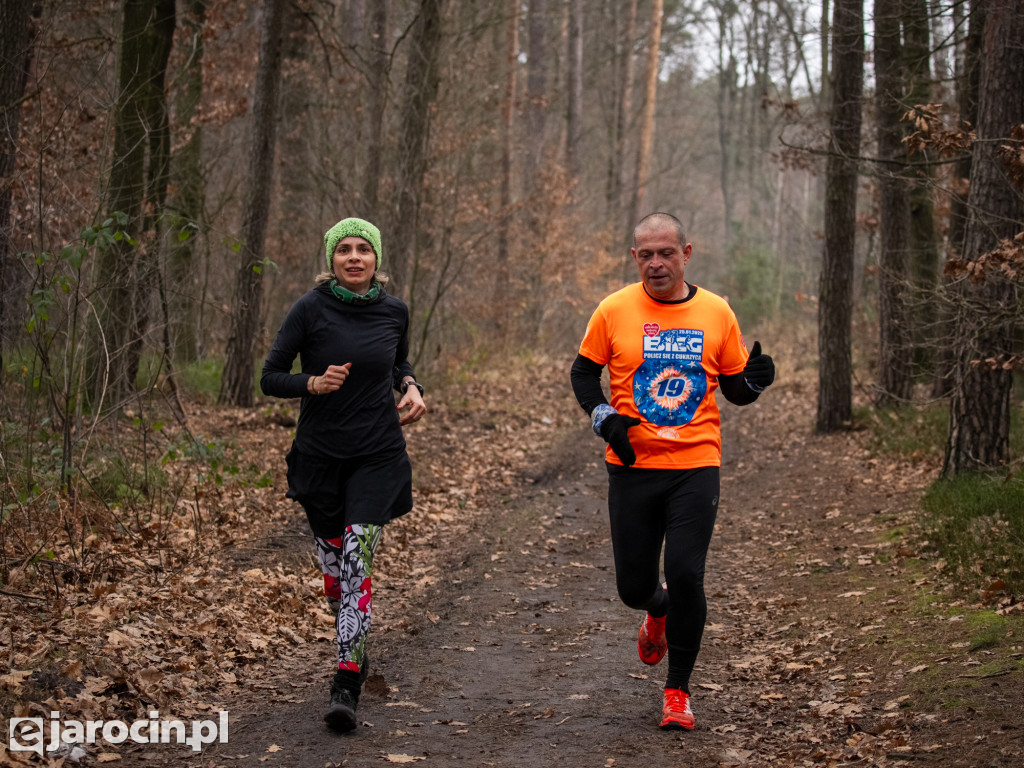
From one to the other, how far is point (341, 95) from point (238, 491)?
10.5 meters

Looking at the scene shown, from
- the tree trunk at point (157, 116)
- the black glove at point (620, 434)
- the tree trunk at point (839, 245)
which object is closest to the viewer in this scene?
the black glove at point (620, 434)

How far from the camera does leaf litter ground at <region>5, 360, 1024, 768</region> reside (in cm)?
470

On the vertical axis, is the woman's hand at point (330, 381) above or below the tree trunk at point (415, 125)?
below

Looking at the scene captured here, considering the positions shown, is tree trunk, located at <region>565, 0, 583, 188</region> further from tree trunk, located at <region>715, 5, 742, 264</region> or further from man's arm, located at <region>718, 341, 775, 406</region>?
man's arm, located at <region>718, 341, 775, 406</region>

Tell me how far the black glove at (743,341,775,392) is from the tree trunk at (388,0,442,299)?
1061 centimetres

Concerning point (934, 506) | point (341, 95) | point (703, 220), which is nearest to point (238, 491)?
Result: point (934, 506)

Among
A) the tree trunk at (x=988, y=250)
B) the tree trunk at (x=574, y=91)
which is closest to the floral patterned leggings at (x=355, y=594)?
the tree trunk at (x=988, y=250)

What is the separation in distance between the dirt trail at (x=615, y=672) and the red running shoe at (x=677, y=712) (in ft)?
0.21

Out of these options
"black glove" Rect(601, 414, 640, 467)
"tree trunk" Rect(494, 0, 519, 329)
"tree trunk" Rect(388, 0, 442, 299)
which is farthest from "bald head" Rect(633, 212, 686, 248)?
"tree trunk" Rect(494, 0, 519, 329)

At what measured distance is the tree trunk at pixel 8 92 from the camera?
25.6ft

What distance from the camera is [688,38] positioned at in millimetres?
44156

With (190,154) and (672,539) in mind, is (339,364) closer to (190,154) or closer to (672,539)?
(672,539)
